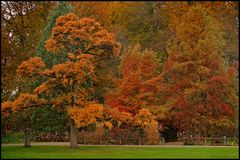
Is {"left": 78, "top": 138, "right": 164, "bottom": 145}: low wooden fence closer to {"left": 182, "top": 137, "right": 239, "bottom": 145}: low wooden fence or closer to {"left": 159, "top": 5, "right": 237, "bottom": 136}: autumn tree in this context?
{"left": 182, "top": 137, "right": 239, "bottom": 145}: low wooden fence

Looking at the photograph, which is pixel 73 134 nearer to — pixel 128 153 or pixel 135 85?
pixel 128 153

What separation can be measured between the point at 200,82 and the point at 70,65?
35.4 ft

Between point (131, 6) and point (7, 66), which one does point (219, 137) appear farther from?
point (7, 66)

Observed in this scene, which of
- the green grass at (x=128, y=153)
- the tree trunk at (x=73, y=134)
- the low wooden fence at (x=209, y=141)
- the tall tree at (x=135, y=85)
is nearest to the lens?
the green grass at (x=128, y=153)

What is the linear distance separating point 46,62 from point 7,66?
14.1 ft

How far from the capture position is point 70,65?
81.7ft

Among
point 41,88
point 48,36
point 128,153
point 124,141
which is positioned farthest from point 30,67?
point 124,141

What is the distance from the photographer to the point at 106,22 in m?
40.1

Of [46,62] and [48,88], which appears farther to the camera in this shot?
[46,62]

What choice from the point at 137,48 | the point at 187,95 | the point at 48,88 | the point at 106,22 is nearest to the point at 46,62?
the point at 48,88

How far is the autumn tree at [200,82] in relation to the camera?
1213 inches

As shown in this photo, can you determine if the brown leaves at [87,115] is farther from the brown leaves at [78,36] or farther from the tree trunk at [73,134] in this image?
the brown leaves at [78,36]

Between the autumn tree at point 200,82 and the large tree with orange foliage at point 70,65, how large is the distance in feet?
23.9

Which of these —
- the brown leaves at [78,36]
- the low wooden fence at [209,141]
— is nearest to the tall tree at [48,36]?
the brown leaves at [78,36]
